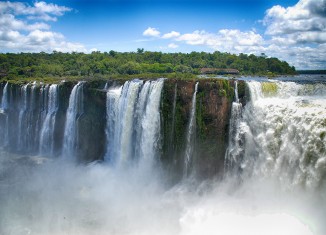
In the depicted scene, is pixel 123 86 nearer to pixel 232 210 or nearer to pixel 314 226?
pixel 232 210

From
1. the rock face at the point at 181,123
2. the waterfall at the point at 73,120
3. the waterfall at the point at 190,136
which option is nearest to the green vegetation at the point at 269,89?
the rock face at the point at 181,123

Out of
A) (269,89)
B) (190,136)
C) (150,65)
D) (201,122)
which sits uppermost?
(150,65)

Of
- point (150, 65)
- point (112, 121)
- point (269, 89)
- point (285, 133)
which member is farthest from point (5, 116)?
point (285, 133)

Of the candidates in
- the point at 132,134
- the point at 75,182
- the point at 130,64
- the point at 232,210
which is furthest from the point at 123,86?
the point at 130,64

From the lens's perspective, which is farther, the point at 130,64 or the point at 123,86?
the point at 130,64

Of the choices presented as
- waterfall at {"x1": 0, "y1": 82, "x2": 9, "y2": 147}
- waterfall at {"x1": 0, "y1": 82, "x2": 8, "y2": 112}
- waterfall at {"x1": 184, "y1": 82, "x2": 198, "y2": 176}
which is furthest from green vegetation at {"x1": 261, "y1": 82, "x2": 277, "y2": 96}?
waterfall at {"x1": 0, "y1": 82, "x2": 8, "y2": 112}

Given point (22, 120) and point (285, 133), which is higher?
point (285, 133)

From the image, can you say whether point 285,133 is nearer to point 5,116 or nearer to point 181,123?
point 181,123
